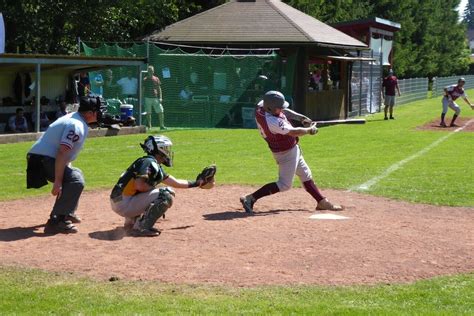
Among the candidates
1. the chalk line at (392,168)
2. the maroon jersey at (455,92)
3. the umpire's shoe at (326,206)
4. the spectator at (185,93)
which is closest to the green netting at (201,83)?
the spectator at (185,93)

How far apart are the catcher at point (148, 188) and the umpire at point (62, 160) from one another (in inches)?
21.2

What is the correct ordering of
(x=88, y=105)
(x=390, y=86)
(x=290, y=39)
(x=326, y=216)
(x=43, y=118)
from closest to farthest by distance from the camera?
(x=88, y=105) → (x=326, y=216) → (x=43, y=118) → (x=290, y=39) → (x=390, y=86)

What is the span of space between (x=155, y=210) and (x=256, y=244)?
4.10ft

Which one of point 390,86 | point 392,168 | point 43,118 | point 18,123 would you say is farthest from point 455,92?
point 18,123

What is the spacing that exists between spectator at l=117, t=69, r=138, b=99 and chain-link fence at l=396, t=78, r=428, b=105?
24281mm

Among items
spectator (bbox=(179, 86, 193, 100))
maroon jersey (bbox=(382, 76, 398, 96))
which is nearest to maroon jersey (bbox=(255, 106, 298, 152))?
spectator (bbox=(179, 86, 193, 100))

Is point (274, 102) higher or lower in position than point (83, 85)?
lower

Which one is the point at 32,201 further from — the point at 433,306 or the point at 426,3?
the point at 426,3

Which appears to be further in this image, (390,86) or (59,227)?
(390,86)

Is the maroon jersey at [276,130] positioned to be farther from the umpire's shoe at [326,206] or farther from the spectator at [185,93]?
the spectator at [185,93]

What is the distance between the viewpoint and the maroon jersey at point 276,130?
10.2 m

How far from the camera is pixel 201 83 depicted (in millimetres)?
27547

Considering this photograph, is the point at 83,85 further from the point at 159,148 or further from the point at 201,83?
the point at 159,148

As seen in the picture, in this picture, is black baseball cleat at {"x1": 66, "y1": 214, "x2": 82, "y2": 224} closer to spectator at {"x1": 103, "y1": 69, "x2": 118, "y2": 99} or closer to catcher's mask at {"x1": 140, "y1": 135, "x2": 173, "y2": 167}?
catcher's mask at {"x1": 140, "y1": 135, "x2": 173, "y2": 167}
